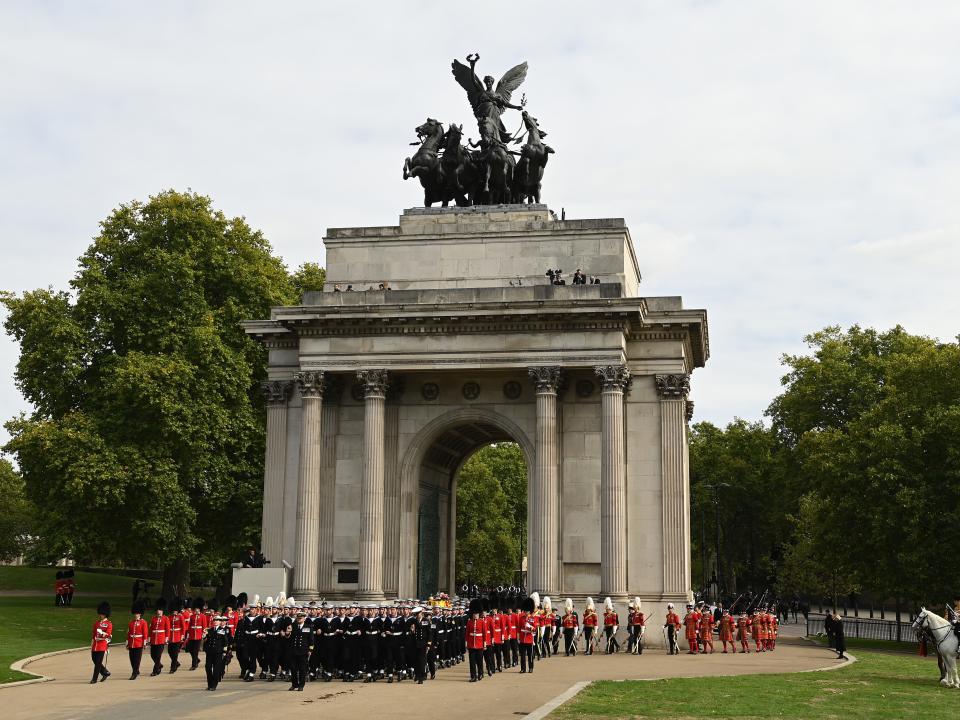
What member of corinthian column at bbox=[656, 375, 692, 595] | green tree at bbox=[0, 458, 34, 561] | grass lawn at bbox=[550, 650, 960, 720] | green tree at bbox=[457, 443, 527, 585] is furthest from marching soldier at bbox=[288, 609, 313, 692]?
green tree at bbox=[0, 458, 34, 561]

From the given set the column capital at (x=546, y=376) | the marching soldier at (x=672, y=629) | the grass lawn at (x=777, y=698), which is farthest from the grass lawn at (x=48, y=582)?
the grass lawn at (x=777, y=698)

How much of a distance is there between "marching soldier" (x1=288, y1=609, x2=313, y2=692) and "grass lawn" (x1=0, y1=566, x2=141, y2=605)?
53.5 metres

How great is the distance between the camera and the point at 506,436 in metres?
49.6

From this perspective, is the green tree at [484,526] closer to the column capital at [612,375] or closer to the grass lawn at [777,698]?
the column capital at [612,375]

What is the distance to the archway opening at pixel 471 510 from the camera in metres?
49.3

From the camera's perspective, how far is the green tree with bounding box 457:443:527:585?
99500mm

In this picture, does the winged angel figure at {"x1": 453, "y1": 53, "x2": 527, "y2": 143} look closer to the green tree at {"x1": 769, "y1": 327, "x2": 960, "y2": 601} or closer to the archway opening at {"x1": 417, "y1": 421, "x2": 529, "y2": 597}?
the archway opening at {"x1": 417, "y1": 421, "x2": 529, "y2": 597}

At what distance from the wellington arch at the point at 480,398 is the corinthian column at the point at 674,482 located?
5 centimetres

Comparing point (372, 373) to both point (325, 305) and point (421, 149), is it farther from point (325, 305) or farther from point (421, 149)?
point (421, 149)

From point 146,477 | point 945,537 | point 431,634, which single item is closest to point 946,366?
point 945,537

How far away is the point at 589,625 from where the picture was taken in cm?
3944

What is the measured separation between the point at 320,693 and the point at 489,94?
3061 cm

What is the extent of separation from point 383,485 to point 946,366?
2581 centimetres

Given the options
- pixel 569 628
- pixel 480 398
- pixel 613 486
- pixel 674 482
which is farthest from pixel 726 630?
pixel 480 398
